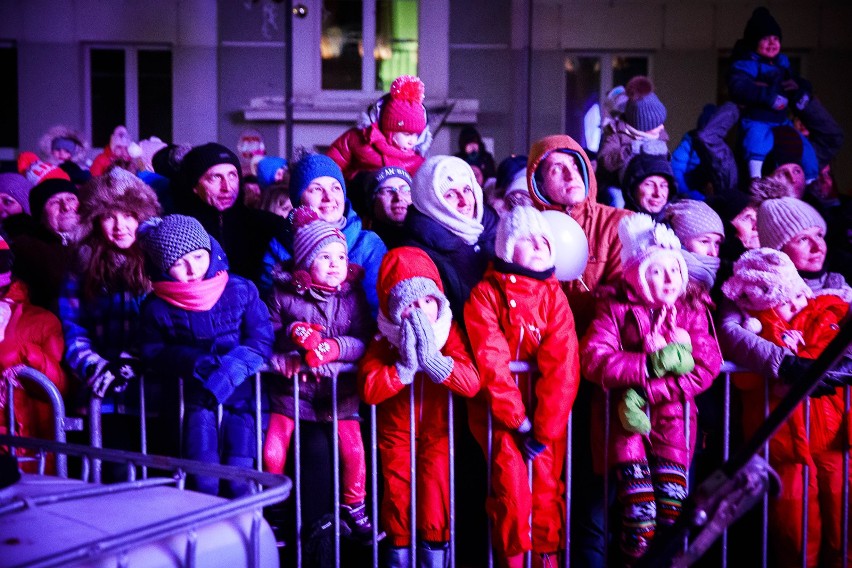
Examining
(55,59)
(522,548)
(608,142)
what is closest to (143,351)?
(522,548)

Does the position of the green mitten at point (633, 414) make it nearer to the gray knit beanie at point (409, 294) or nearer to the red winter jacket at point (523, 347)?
the red winter jacket at point (523, 347)

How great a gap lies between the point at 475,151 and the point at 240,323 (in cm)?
659

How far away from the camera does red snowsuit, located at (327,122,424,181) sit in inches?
227

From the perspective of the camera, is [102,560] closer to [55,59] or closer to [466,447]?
[466,447]

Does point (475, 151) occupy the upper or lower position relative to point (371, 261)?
upper

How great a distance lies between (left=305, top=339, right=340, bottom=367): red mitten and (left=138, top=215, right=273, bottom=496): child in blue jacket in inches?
9.4

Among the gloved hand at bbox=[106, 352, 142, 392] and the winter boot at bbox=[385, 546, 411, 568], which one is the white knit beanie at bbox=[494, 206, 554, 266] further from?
the gloved hand at bbox=[106, 352, 142, 392]

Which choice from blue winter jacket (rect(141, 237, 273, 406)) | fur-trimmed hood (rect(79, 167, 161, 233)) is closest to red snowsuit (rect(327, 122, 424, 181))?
fur-trimmed hood (rect(79, 167, 161, 233))

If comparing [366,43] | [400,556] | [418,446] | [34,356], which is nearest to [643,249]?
[418,446]

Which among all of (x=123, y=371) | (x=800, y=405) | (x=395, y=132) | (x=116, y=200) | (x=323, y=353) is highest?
(x=395, y=132)

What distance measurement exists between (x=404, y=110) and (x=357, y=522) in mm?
2722

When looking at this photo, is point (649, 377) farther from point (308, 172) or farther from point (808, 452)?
point (308, 172)

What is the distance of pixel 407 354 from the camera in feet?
12.2

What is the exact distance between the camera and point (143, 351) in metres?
4.00
